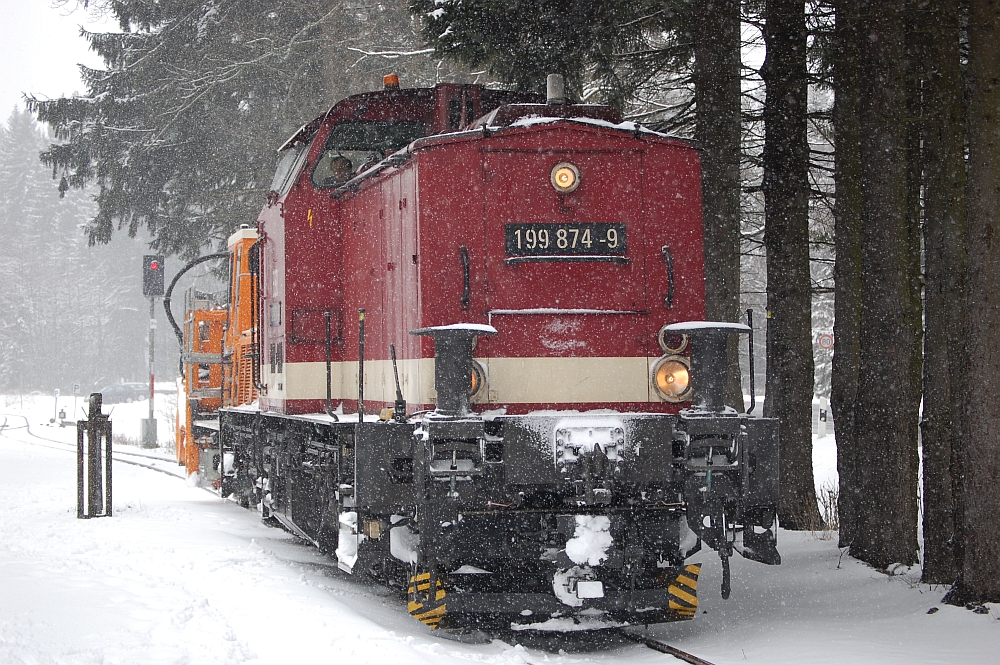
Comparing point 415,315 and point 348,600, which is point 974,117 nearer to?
point 415,315

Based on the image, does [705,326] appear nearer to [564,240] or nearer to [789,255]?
[564,240]

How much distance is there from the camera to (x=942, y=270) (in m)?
7.47

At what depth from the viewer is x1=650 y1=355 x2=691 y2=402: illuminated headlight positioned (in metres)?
6.73

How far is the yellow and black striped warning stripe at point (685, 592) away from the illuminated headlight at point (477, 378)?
5.27 feet

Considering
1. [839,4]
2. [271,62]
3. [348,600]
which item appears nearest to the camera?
[348,600]

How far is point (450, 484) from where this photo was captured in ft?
19.7

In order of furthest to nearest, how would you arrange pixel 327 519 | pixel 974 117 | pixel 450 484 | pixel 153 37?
pixel 153 37 → pixel 327 519 → pixel 974 117 → pixel 450 484

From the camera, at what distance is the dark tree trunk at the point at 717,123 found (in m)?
10.2

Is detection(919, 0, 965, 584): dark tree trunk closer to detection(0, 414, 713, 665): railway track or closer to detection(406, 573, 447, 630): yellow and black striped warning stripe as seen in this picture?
detection(0, 414, 713, 665): railway track

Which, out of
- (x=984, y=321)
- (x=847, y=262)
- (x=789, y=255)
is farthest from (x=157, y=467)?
(x=984, y=321)

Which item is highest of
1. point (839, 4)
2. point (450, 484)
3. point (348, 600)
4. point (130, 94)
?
point (130, 94)

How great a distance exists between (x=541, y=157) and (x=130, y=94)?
18.8m

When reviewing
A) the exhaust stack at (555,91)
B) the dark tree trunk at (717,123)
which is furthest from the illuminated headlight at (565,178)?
the dark tree trunk at (717,123)

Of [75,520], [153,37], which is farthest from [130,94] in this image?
[75,520]
